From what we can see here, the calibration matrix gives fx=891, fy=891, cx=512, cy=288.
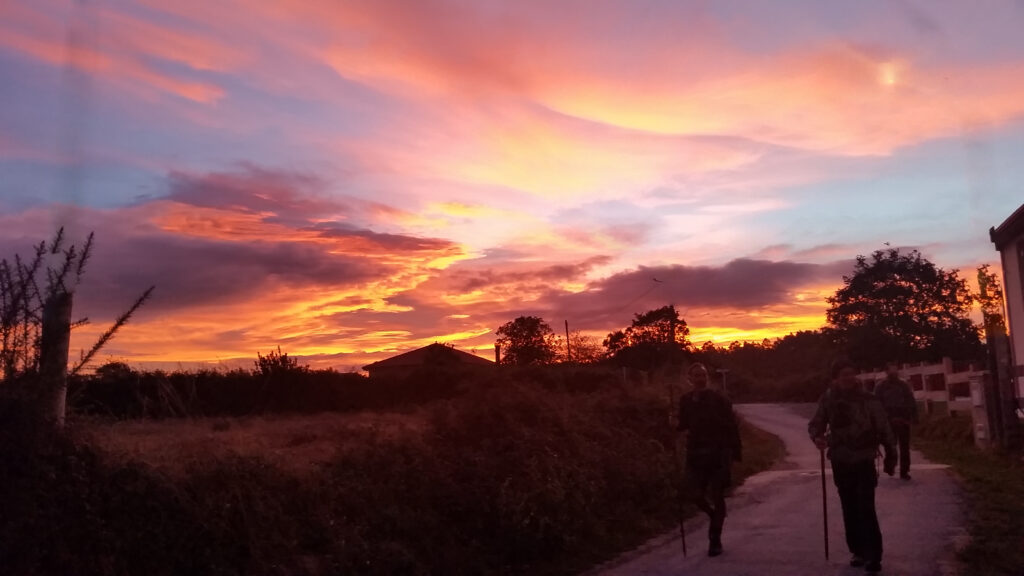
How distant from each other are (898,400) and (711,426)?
6.43 m

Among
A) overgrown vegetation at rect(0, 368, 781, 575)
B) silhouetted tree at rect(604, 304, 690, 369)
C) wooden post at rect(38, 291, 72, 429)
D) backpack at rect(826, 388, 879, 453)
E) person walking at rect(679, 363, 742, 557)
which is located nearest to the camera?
overgrown vegetation at rect(0, 368, 781, 575)

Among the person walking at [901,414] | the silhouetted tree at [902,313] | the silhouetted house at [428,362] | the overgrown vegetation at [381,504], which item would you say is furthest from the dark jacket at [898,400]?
the silhouetted tree at [902,313]

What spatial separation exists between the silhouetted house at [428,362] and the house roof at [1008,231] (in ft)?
54.4

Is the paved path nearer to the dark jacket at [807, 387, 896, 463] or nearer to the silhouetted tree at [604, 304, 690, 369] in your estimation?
the dark jacket at [807, 387, 896, 463]

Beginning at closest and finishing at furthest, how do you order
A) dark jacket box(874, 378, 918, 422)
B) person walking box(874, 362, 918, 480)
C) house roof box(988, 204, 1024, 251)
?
person walking box(874, 362, 918, 480) < dark jacket box(874, 378, 918, 422) < house roof box(988, 204, 1024, 251)

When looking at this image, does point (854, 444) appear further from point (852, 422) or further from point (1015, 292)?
point (1015, 292)

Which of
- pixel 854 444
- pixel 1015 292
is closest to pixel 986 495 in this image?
pixel 854 444

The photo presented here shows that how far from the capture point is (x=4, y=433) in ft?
21.9

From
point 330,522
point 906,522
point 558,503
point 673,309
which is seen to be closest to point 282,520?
point 330,522

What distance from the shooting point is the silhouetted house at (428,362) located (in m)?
38.5

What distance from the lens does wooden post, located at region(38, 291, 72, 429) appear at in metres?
7.04

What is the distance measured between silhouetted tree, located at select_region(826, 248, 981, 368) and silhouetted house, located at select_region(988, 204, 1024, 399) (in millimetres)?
44989

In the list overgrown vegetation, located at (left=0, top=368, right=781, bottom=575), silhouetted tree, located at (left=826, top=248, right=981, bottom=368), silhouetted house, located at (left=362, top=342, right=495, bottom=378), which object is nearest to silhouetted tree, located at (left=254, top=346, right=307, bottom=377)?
silhouetted house, located at (left=362, top=342, right=495, bottom=378)

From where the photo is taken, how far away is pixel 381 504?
9.64 meters
